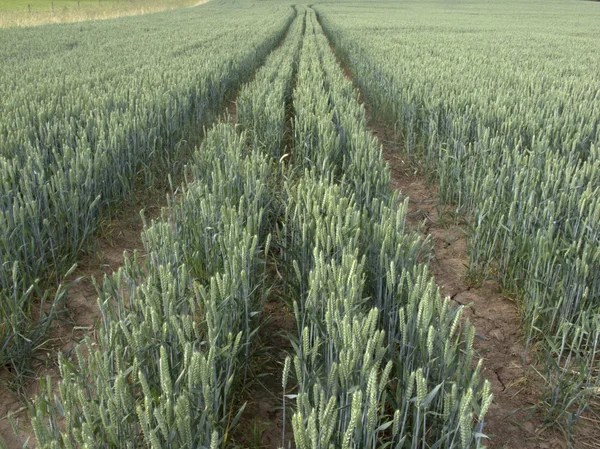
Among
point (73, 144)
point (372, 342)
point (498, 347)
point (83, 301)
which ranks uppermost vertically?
point (73, 144)

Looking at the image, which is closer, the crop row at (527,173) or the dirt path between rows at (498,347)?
the dirt path between rows at (498,347)

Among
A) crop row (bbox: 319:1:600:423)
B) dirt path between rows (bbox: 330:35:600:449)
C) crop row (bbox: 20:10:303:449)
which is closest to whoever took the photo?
crop row (bbox: 20:10:303:449)

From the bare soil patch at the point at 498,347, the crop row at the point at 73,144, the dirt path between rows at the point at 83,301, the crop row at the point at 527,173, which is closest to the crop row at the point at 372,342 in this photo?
the bare soil patch at the point at 498,347

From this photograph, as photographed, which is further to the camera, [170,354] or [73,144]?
[73,144]

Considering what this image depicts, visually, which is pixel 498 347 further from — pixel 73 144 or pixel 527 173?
pixel 73 144

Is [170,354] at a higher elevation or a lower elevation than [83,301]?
higher

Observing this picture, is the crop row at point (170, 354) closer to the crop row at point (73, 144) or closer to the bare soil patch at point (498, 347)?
the crop row at point (73, 144)

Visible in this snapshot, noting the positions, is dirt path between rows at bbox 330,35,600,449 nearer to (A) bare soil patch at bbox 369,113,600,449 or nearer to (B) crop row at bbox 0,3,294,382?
(A) bare soil patch at bbox 369,113,600,449

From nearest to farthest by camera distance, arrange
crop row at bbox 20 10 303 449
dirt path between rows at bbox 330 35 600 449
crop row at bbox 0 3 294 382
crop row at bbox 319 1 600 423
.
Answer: crop row at bbox 20 10 303 449, dirt path between rows at bbox 330 35 600 449, crop row at bbox 319 1 600 423, crop row at bbox 0 3 294 382

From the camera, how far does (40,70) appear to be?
6.44 m

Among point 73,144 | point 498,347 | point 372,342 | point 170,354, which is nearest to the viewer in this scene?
point 372,342

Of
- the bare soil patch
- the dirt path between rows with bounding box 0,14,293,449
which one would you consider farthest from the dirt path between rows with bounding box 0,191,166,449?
the bare soil patch

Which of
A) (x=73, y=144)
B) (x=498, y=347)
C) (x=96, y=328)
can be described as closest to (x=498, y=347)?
(x=498, y=347)

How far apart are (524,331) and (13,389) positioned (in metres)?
2.13
